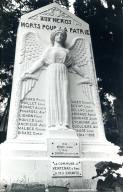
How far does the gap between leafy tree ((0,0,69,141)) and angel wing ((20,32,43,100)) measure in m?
4.11

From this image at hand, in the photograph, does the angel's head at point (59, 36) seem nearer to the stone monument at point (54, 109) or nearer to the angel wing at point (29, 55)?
the stone monument at point (54, 109)

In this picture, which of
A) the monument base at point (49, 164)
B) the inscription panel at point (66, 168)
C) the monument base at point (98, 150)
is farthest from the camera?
the monument base at point (98, 150)

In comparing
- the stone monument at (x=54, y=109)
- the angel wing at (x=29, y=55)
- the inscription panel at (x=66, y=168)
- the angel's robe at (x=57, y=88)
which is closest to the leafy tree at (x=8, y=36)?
the stone monument at (x=54, y=109)

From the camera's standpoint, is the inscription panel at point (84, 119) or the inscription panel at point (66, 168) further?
the inscription panel at point (84, 119)

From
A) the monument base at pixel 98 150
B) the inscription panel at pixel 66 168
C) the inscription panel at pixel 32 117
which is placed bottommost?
the inscription panel at pixel 66 168

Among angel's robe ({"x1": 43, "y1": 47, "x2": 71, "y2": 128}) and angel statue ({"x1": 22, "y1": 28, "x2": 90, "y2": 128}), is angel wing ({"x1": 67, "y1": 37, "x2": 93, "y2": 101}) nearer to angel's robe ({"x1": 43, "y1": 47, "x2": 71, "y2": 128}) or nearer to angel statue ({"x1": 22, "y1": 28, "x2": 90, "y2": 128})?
angel statue ({"x1": 22, "y1": 28, "x2": 90, "y2": 128})

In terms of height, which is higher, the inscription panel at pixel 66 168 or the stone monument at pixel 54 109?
the stone monument at pixel 54 109

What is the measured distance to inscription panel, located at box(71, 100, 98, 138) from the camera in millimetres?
8172

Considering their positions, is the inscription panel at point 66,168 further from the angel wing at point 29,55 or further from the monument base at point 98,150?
the angel wing at point 29,55

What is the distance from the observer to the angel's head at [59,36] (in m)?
8.91

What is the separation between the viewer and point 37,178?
6738 mm

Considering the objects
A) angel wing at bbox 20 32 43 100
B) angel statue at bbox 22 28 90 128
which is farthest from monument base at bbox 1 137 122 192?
angel wing at bbox 20 32 43 100

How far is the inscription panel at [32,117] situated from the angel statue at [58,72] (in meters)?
0.18

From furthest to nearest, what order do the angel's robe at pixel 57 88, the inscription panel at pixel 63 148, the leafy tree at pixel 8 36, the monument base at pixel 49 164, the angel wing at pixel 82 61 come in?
the leafy tree at pixel 8 36, the angel wing at pixel 82 61, the angel's robe at pixel 57 88, the inscription panel at pixel 63 148, the monument base at pixel 49 164
